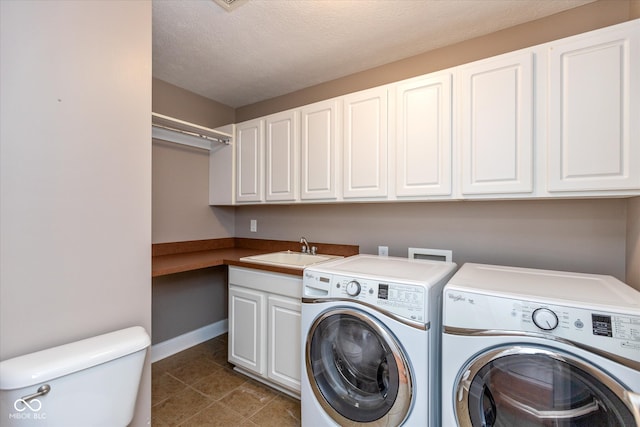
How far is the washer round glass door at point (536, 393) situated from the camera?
35.6 inches

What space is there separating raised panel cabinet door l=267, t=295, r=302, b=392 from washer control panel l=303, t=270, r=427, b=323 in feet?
1.17

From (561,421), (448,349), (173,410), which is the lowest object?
(173,410)

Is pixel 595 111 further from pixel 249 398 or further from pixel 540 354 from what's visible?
pixel 249 398

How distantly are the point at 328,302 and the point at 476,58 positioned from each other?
73.0 inches

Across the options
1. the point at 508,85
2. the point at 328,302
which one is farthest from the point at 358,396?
→ the point at 508,85

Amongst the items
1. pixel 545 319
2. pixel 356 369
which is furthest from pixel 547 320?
pixel 356 369

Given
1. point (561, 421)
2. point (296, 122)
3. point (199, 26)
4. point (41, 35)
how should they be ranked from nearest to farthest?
point (561, 421), point (41, 35), point (199, 26), point (296, 122)

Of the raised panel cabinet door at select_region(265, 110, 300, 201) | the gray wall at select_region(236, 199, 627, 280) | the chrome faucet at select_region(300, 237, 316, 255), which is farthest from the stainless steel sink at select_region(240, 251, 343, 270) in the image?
the raised panel cabinet door at select_region(265, 110, 300, 201)

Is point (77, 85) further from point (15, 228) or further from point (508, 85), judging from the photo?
point (508, 85)

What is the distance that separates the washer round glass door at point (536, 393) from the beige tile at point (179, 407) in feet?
5.22

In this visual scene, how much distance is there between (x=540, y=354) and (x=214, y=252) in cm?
245

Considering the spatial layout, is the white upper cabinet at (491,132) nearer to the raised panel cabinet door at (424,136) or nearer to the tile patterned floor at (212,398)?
the raised panel cabinet door at (424,136)

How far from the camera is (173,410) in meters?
1.76

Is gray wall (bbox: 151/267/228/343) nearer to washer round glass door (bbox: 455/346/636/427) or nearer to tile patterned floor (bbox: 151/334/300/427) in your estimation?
tile patterned floor (bbox: 151/334/300/427)
